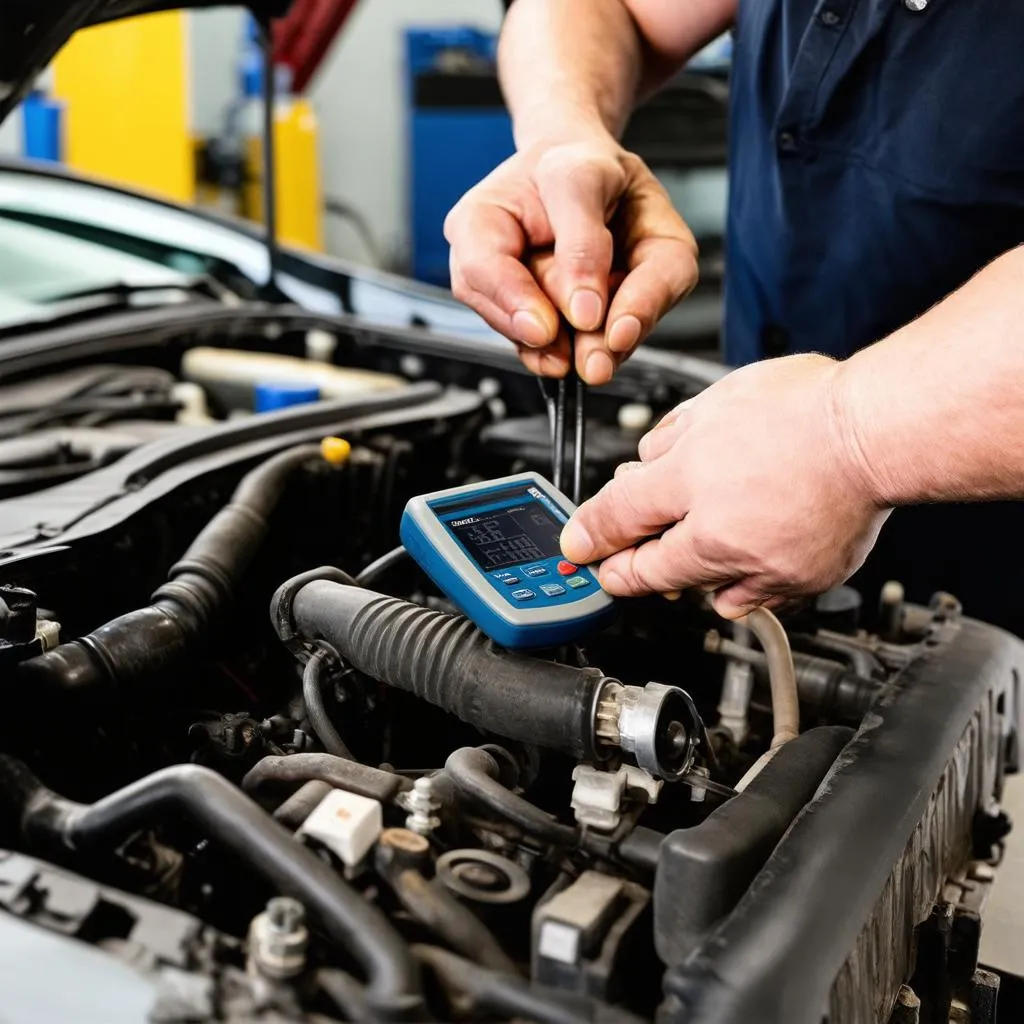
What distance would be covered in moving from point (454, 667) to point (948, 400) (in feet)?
1.23

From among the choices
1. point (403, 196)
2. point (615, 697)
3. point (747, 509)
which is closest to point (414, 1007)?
point (615, 697)

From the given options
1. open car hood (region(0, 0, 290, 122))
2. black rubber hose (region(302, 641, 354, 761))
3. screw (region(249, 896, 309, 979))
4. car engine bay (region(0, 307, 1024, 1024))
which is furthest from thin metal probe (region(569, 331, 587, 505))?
open car hood (region(0, 0, 290, 122))

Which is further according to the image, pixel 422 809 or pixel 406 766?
pixel 406 766

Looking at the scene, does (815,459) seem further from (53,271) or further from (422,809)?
(53,271)

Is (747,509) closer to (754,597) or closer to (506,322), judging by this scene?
(754,597)

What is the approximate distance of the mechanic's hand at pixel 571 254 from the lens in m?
1.08

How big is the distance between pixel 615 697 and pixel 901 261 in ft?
3.02

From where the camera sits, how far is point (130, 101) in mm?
4238

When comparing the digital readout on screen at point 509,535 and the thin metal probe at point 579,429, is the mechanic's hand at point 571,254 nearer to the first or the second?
the thin metal probe at point 579,429

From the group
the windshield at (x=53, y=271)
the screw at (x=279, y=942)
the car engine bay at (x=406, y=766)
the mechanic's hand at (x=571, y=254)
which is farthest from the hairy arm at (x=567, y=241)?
the windshield at (x=53, y=271)

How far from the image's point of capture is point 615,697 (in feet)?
2.76

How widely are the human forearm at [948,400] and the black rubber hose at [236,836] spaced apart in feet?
1.38

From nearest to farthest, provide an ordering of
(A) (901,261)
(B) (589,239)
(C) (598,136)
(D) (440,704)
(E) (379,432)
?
1. (D) (440,704)
2. (B) (589,239)
3. (C) (598,136)
4. (E) (379,432)
5. (A) (901,261)

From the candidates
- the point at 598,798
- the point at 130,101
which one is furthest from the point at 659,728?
the point at 130,101
